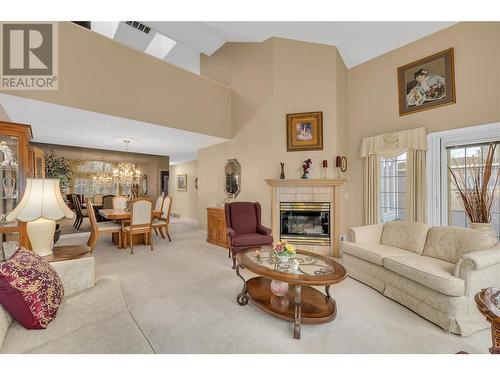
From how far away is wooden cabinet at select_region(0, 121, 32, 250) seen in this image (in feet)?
8.88

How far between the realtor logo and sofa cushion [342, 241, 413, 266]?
180 inches

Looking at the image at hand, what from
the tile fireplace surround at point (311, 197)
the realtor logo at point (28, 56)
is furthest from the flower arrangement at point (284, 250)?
the realtor logo at point (28, 56)

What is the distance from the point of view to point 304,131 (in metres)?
4.38

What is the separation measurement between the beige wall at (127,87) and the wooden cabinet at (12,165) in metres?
0.53

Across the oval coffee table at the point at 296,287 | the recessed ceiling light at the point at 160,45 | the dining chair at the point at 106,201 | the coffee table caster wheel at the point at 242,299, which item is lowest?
the coffee table caster wheel at the point at 242,299

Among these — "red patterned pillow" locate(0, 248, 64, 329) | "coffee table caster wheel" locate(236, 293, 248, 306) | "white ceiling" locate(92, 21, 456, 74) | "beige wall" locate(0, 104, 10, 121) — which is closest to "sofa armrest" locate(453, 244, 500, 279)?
"coffee table caster wheel" locate(236, 293, 248, 306)

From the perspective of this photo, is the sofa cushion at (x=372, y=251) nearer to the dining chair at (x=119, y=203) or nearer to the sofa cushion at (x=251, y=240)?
the sofa cushion at (x=251, y=240)

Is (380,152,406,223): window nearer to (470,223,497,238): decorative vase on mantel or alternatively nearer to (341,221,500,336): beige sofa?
(341,221,500,336): beige sofa

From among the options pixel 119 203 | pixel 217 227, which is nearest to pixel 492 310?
pixel 217 227

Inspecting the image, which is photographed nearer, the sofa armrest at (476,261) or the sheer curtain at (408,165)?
the sofa armrest at (476,261)

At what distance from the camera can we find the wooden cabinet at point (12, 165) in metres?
2.71

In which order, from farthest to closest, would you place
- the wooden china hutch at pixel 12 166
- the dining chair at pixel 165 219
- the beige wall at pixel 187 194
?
the beige wall at pixel 187 194, the dining chair at pixel 165 219, the wooden china hutch at pixel 12 166

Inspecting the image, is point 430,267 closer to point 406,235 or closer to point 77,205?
point 406,235
